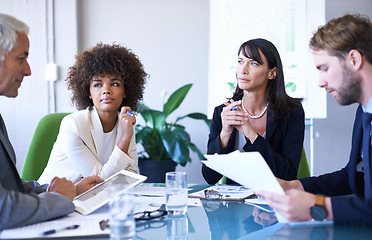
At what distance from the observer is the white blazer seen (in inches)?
71.9

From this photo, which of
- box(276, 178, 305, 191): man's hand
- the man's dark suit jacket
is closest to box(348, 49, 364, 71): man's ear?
box(276, 178, 305, 191): man's hand

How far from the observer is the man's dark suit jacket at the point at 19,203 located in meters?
1.06

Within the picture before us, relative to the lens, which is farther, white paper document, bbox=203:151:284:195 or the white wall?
the white wall

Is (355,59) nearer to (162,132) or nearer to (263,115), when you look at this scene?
(263,115)

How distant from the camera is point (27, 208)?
1.08 metres

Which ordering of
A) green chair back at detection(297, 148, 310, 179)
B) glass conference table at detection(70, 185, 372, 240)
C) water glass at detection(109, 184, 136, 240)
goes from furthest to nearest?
green chair back at detection(297, 148, 310, 179), glass conference table at detection(70, 185, 372, 240), water glass at detection(109, 184, 136, 240)

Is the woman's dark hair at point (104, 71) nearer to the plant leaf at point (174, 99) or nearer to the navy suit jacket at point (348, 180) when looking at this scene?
the plant leaf at point (174, 99)

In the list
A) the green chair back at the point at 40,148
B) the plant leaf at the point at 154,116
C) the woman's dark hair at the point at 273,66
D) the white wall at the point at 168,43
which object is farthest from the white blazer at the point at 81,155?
the white wall at the point at 168,43

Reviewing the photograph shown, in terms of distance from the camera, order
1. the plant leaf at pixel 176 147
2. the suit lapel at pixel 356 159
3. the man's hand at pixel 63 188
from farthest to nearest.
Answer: the plant leaf at pixel 176 147, the suit lapel at pixel 356 159, the man's hand at pixel 63 188

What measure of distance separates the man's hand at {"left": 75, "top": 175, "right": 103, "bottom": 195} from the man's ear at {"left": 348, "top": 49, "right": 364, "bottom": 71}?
1032 mm

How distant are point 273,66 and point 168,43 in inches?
69.4

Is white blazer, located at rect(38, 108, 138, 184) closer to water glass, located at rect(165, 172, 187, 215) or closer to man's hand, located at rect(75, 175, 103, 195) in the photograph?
man's hand, located at rect(75, 175, 103, 195)

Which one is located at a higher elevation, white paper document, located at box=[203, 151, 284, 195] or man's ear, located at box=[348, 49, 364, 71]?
man's ear, located at box=[348, 49, 364, 71]

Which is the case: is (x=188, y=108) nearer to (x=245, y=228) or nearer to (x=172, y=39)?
(x=172, y=39)
